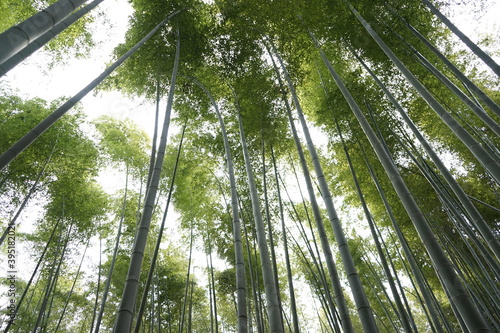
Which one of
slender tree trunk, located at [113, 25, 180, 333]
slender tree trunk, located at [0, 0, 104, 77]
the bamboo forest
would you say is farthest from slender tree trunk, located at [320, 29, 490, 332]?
slender tree trunk, located at [0, 0, 104, 77]

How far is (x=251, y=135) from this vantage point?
5383 millimetres

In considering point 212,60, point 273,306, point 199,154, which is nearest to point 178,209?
point 199,154

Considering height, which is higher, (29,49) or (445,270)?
(29,49)

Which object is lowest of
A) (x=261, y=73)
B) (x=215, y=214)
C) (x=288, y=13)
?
(x=215, y=214)

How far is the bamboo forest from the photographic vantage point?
3.35 m

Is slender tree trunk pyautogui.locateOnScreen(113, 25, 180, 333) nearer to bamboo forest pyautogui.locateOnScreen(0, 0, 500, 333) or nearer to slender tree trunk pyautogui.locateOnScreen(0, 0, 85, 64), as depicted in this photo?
bamboo forest pyautogui.locateOnScreen(0, 0, 500, 333)

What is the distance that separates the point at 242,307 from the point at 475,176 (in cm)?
685

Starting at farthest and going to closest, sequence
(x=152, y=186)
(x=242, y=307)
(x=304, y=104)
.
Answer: (x=304, y=104)
(x=242, y=307)
(x=152, y=186)

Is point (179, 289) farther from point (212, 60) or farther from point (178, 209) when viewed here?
point (212, 60)

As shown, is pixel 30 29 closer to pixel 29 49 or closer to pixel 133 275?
pixel 29 49

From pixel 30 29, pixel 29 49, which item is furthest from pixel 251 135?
pixel 30 29

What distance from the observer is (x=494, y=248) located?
2.19m

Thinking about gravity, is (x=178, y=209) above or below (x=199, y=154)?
below

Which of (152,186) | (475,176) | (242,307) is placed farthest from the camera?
(475,176)
